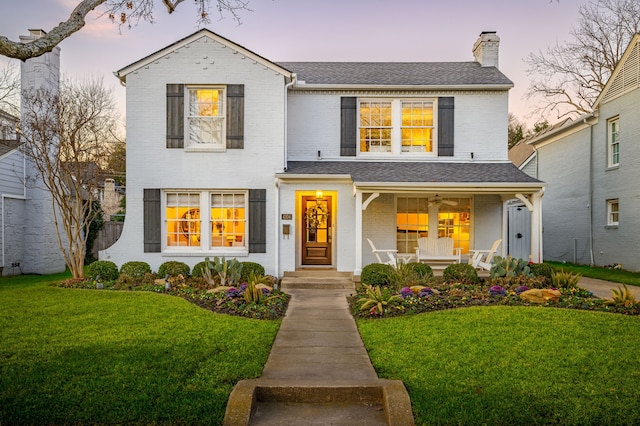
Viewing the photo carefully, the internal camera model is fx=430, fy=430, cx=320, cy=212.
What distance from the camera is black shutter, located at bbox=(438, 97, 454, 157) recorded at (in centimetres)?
1241

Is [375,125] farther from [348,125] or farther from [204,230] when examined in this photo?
[204,230]

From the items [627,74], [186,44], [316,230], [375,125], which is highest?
[627,74]

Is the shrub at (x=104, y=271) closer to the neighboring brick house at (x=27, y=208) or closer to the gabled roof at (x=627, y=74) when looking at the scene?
the neighboring brick house at (x=27, y=208)

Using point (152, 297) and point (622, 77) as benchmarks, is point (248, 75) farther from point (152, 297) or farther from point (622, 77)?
point (622, 77)

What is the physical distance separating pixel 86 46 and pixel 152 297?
10873 mm

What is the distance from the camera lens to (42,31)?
1334 cm

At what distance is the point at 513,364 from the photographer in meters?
4.95

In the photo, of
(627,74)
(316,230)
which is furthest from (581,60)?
(316,230)

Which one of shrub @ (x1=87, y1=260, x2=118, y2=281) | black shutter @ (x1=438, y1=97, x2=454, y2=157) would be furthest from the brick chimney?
shrub @ (x1=87, y1=260, x2=118, y2=281)

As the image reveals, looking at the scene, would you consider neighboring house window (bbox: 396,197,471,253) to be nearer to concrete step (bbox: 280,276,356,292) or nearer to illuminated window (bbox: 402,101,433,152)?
illuminated window (bbox: 402,101,433,152)

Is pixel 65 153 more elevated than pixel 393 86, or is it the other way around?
pixel 393 86

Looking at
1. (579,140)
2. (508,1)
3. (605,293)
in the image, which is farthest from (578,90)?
(605,293)

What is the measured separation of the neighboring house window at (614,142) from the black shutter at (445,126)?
6471 mm

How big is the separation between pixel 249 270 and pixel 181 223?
8.53 ft
